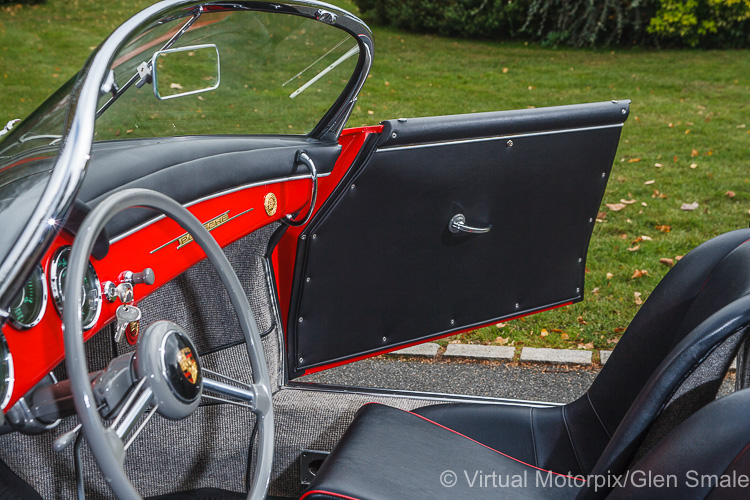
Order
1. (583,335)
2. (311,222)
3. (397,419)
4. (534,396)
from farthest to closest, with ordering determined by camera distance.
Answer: (583,335) < (534,396) < (311,222) < (397,419)

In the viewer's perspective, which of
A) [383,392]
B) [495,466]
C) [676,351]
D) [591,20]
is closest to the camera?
[676,351]

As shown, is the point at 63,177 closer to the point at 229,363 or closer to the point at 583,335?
the point at 229,363

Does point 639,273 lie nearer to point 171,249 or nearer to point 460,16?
point 171,249

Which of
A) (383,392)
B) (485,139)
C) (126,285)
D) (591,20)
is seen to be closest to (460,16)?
(591,20)

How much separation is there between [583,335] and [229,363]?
6.05ft

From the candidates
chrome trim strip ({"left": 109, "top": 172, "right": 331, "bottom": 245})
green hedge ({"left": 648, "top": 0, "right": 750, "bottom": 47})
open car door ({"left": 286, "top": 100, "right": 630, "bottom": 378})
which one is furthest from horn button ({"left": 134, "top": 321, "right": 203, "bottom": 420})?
green hedge ({"left": 648, "top": 0, "right": 750, "bottom": 47})

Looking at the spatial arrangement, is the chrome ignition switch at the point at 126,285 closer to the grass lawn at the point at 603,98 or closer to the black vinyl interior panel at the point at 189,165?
the black vinyl interior panel at the point at 189,165

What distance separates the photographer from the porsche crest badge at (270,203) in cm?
196

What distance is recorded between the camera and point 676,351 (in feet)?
4.17

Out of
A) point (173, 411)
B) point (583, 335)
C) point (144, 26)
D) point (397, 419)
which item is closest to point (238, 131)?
point (144, 26)

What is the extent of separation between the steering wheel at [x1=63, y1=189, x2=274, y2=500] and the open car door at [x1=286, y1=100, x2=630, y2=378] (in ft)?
2.33

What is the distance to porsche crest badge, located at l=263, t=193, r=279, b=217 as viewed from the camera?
196 centimetres

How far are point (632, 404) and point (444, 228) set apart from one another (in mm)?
902

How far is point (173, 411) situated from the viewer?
1128mm
